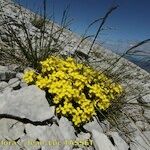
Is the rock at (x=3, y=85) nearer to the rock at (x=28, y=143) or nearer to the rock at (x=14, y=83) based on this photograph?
the rock at (x=14, y=83)

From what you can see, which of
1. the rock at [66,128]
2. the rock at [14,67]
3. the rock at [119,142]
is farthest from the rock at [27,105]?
the rock at [119,142]

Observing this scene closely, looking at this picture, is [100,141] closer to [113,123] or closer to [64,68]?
[113,123]

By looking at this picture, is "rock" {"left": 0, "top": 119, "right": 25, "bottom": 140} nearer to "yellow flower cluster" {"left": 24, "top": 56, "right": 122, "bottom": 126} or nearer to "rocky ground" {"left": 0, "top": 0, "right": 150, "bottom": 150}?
"rocky ground" {"left": 0, "top": 0, "right": 150, "bottom": 150}

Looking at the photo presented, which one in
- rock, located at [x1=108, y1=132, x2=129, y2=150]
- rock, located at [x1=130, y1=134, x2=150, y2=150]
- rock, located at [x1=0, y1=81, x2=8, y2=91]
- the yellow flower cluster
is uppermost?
the yellow flower cluster

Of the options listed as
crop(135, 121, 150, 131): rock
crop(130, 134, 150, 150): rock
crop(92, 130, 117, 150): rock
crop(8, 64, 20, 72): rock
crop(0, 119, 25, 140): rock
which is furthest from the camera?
crop(135, 121, 150, 131): rock

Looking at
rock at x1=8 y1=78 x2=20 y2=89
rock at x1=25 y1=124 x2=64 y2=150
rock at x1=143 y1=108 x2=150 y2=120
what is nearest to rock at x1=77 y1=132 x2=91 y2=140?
rock at x1=25 y1=124 x2=64 y2=150

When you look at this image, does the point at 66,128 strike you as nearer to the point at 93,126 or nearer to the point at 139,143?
the point at 93,126

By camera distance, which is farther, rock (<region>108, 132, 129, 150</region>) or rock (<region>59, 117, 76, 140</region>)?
rock (<region>108, 132, 129, 150</region>)
